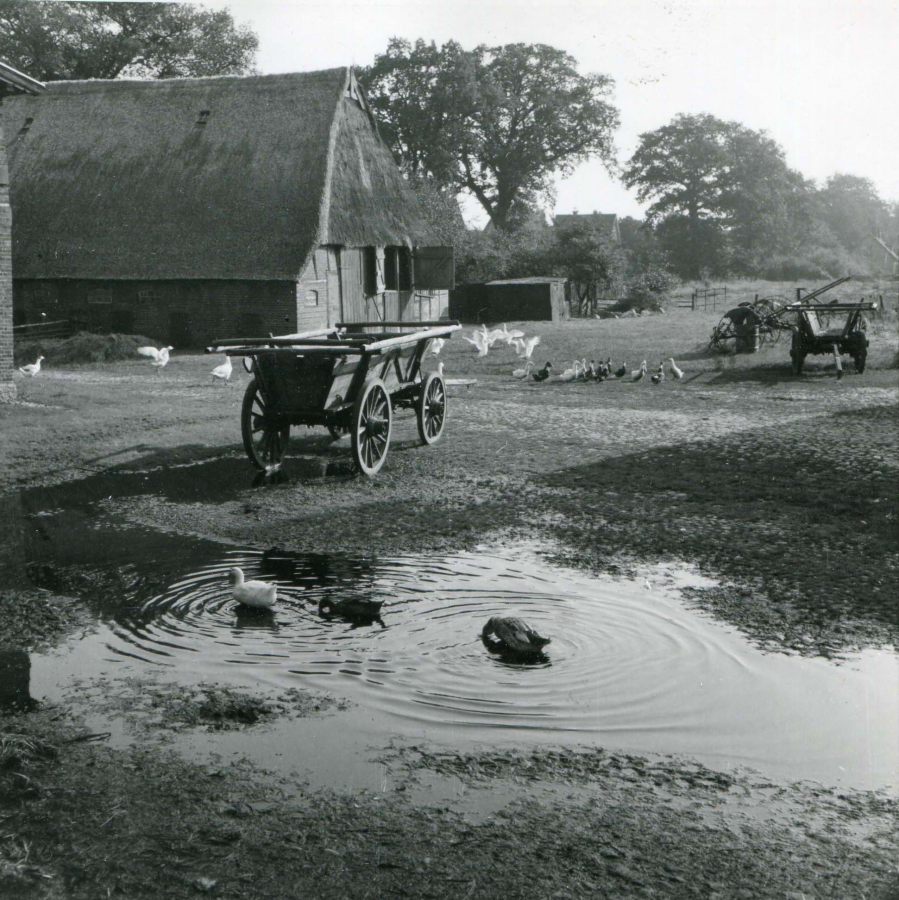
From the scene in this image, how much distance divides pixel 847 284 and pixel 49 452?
40257 mm

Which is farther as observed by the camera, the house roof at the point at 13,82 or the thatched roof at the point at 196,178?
the thatched roof at the point at 196,178

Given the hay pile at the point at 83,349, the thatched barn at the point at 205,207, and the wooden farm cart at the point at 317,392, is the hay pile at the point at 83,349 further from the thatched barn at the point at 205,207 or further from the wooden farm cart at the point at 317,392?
the wooden farm cart at the point at 317,392

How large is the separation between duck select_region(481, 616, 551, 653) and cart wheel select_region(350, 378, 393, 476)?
454cm

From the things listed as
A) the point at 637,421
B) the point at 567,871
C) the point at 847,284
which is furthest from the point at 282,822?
the point at 847,284

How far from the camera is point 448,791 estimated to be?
4035 millimetres

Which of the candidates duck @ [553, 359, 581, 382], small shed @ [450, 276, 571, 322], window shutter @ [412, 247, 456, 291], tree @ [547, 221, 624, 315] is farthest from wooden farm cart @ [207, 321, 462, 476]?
tree @ [547, 221, 624, 315]

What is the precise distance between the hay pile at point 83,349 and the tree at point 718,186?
29.0m

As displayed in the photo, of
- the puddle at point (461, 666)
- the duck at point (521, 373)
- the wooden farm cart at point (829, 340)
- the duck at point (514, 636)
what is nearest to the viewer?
the puddle at point (461, 666)

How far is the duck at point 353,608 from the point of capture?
19.6 ft

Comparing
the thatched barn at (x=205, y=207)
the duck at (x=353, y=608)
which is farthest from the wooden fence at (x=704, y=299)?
the duck at (x=353, y=608)

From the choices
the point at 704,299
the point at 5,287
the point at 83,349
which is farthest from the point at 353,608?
the point at 704,299

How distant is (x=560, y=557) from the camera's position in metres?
7.43

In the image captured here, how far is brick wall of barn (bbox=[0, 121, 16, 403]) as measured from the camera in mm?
14766

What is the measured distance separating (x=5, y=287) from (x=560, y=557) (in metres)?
11.1
